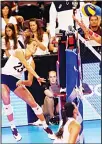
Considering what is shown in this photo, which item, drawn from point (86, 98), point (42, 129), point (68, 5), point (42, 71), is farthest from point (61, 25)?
point (42, 129)

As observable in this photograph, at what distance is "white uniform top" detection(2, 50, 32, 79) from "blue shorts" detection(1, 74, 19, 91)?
0.07ft

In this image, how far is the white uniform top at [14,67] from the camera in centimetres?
276

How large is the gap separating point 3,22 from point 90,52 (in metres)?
0.59

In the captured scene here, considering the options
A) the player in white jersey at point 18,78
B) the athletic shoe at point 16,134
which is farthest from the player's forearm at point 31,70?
the athletic shoe at point 16,134

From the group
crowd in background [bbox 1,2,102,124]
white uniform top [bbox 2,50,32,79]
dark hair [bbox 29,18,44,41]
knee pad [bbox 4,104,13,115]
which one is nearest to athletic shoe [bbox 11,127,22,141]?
knee pad [bbox 4,104,13,115]

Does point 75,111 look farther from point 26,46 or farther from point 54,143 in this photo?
point 26,46

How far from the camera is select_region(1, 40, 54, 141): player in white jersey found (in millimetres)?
2756

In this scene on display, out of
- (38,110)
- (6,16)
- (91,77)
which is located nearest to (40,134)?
(38,110)

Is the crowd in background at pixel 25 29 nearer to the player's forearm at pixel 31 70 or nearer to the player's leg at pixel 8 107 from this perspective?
the player's forearm at pixel 31 70

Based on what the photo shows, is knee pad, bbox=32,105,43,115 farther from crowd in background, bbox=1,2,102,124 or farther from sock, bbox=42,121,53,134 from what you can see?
crowd in background, bbox=1,2,102,124

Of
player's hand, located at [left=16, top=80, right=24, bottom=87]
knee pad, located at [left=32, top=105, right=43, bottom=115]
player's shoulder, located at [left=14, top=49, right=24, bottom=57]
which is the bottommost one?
knee pad, located at [left=32, top=105, right=43, bottom=115]

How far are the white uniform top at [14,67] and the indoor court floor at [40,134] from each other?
1.17 ft

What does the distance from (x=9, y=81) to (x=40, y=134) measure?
1.33 ft

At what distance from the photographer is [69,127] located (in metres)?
2.77
